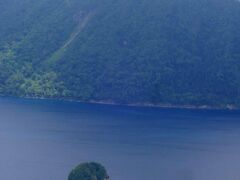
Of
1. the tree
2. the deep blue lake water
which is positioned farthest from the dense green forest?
the tree

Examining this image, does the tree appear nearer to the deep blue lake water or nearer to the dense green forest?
the deep blue lake water

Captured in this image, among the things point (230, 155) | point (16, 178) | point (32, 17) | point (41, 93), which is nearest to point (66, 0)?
point (32, 17)

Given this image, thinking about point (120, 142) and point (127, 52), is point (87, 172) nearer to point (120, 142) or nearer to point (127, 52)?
point (120, 142)

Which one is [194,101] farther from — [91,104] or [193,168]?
[193,168]

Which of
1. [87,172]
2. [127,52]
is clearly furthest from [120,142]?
[127,52]

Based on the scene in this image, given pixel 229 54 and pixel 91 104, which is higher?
pixel 229 54

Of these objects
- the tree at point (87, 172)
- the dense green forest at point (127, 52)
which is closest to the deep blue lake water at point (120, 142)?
the tree at point (87, 172)
